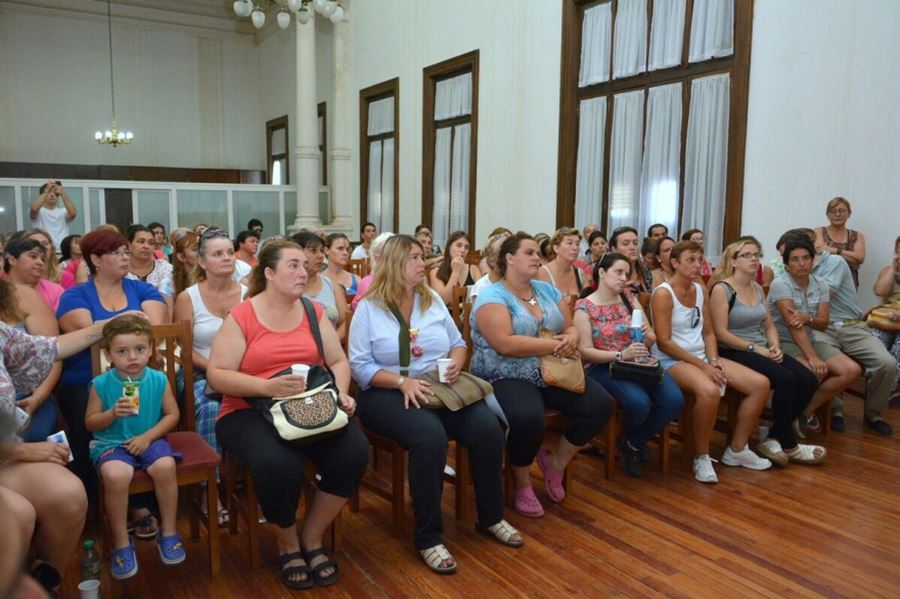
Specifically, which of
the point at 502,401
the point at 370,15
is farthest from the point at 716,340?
the point at 370,15

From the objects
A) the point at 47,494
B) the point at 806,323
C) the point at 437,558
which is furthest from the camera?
the point at 806,323

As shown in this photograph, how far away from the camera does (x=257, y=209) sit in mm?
12438

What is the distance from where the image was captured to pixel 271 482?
2373mm

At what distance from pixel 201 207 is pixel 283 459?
10.4 m

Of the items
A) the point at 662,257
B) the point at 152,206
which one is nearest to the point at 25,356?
the point at 662,257

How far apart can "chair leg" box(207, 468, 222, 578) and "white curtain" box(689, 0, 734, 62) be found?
5.83 m

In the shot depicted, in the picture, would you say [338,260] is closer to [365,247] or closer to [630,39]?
[365,247]

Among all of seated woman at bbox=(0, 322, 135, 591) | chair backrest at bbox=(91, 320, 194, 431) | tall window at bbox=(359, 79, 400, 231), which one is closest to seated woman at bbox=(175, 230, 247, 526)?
chair backrest at bbox=(91, 320, 194, 431)

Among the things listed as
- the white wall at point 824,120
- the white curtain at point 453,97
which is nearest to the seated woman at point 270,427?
the white wall at point 824,120

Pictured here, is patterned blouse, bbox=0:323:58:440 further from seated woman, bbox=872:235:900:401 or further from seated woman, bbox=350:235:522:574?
seated woman, bbox=872:235:900:401

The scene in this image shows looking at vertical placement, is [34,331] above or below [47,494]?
above

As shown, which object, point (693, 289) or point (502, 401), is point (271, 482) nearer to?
point (502, 401)

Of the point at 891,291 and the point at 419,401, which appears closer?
the point at 419,401

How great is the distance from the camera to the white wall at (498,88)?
823cm
